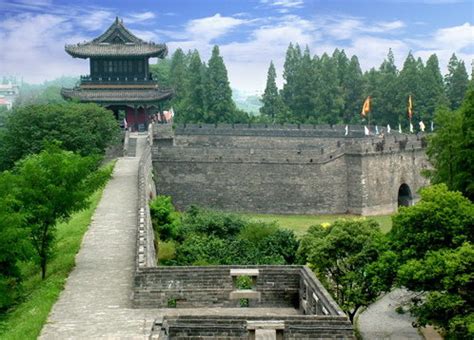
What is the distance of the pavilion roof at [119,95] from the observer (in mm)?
52156

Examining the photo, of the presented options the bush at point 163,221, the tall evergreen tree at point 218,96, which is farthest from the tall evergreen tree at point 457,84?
the bush at point 163,221

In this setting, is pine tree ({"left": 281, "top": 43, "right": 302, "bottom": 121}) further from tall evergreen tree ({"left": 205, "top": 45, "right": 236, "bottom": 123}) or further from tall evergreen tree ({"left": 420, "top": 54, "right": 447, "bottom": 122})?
tall evergreen tree ({"left": 420, "top": 54, "right": 447, "bottom": 122})

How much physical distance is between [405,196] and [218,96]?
22051mm

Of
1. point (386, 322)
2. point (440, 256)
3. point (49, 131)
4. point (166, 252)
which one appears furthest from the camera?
point (49, 131)

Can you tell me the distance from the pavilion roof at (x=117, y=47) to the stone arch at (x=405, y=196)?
17732 mm

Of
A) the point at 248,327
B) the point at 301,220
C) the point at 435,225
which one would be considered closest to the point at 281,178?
the point at 301,220

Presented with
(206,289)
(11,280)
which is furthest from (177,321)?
(11,280)

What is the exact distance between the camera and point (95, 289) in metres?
17.9

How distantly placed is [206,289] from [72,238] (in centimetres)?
787

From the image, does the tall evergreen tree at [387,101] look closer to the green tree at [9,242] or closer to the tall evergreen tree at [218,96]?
the tall evergreen tree at [218,96]

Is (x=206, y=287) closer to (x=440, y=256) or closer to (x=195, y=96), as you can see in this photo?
(x=440, y=256)

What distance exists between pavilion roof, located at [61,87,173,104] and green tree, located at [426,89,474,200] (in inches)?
1060

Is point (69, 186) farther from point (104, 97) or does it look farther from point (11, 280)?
point (104, 97)

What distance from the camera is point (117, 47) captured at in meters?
53.7
